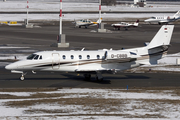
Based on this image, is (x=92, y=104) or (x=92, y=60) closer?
(x=92, y=104)

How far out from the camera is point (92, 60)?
3034 cm

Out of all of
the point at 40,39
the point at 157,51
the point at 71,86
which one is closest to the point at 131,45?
the point at 40,39

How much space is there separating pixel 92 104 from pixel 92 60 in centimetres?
879

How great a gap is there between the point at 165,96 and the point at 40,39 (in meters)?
44.4

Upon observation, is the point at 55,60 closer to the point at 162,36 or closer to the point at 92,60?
the point at 92,60

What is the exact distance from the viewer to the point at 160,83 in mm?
30516

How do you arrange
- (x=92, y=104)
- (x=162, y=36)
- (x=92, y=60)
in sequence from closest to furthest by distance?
(x=92, y=104) < (x=92, y=60) < (x=162, y=36)

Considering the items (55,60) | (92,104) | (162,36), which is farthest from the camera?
(162,36)

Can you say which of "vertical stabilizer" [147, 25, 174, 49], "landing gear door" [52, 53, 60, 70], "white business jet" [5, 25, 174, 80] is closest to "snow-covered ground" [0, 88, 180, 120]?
"white business jet" [5, 25, 174, 80]

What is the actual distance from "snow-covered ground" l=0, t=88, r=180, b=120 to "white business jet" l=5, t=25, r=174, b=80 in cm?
353

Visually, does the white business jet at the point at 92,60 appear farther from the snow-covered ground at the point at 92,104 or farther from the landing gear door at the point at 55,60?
the snow-covered ground at the point at 92,104

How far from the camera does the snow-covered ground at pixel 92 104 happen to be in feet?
63.5

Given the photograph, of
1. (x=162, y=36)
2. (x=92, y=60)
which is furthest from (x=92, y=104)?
(x=162, y=36)

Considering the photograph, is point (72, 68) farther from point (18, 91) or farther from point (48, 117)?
point (48, 117)
